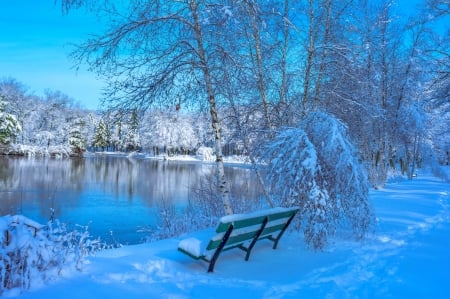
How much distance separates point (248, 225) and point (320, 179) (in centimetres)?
179

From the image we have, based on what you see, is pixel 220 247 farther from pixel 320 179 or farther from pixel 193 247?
pixel 320 179

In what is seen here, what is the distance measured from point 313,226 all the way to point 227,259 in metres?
1.49

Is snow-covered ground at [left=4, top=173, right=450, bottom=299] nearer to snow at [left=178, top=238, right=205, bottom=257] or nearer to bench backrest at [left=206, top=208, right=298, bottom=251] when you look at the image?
snow at [left=178, top=238, right=205, bottom=257]

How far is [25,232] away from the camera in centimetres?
411

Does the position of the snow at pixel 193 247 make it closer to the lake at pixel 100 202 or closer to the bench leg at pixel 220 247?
the bench leg at pixel 220 247

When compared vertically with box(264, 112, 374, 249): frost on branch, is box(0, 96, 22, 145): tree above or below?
above

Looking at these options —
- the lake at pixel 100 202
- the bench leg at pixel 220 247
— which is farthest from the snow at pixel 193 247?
the lake at pixel 100 202

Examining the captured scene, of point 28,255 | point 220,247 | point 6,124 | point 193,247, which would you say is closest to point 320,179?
point 220,247

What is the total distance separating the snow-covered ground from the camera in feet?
13.4

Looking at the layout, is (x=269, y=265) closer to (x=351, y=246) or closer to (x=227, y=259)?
(x=227, y=259)

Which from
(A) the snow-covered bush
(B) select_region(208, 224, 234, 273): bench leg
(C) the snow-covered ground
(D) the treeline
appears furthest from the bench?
(D) the treeline

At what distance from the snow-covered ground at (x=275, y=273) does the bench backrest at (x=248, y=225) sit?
39cm

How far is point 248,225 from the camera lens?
16.4 ft

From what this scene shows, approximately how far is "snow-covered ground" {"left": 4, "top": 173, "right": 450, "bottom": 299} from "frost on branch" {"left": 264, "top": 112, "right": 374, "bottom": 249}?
465 mm
